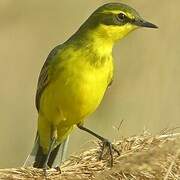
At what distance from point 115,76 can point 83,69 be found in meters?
1.17

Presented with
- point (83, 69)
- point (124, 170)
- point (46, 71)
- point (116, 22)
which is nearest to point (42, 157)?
point (46, 71)

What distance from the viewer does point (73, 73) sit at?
17.3 feet

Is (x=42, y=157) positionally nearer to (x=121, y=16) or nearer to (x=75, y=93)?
(x=75, y=93)

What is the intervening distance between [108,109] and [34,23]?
45.4 inches

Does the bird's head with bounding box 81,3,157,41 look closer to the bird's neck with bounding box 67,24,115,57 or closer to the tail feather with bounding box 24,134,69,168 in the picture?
the bird's neck with bounding box 67,24,115,57

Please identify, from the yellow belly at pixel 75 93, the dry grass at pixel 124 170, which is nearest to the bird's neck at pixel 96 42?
the yellow belly at pixel 75 93

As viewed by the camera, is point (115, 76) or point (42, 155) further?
point (115, 76)

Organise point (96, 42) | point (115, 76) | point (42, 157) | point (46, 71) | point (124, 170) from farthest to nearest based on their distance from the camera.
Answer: point (115, 76) < point (42, 157) < point (46, 71) < point (96, 42) < point (124, 170)

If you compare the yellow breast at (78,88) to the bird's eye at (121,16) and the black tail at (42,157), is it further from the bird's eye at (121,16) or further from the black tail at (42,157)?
Result: the black tail at (42,157)

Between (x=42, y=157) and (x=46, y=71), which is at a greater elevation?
(x=46, y=71)

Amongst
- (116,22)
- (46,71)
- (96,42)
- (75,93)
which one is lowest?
(75,93)

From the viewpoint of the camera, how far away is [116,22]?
5258 millimetres

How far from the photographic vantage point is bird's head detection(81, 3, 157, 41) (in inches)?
206

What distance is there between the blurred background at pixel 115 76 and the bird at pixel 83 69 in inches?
19.1
